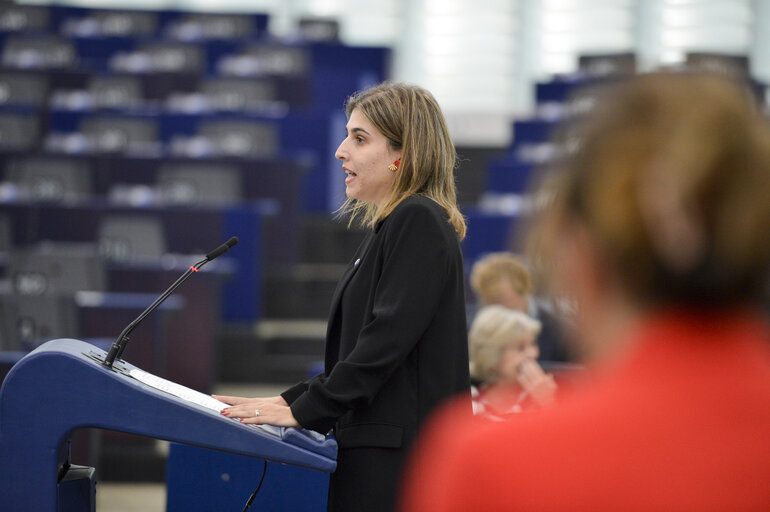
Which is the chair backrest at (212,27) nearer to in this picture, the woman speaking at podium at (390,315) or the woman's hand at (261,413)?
the woman speaking at podium at (390,315)

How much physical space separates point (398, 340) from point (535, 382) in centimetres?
132

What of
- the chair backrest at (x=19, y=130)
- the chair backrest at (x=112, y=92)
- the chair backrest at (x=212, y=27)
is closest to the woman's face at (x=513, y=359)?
the chair backrest at (x=19, y=130)

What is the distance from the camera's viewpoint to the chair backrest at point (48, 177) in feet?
20.5

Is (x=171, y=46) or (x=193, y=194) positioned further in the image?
(x=171, y=46)

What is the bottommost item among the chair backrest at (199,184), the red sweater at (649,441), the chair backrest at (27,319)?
the chair backrest at (27,319)

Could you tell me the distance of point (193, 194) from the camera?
6.22 meters

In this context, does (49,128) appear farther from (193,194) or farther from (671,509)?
(671,509)

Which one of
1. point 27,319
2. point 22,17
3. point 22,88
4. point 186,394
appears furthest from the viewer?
point 22,17

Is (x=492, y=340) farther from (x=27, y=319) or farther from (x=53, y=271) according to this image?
(x=53, y=271)

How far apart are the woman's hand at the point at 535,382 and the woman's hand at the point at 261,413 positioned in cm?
129

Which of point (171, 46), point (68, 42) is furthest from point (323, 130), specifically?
point (68, 42)

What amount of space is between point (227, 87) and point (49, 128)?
1.50m

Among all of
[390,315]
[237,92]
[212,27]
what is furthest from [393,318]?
[212,27]

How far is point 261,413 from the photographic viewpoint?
5.46 ft
